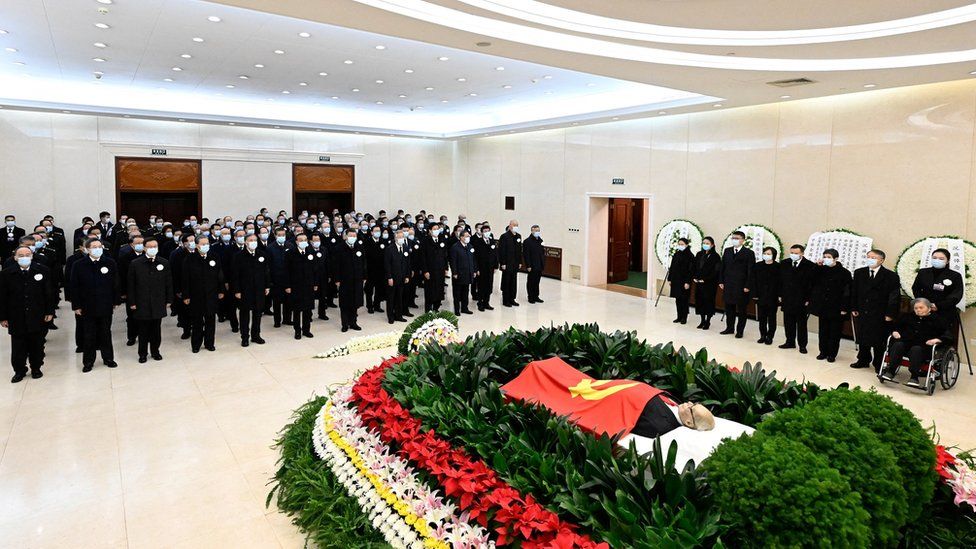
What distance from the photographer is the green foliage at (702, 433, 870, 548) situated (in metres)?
2.56

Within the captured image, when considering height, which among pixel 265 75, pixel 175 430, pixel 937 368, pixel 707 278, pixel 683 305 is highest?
pixel 265 75

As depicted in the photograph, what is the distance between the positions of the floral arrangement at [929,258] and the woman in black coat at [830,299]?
1089 mm

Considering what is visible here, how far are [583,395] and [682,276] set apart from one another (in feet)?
24.3

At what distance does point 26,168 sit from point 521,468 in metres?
15.9

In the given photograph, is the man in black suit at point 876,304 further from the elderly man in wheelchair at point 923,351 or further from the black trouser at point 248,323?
the black trouser at point 248,323

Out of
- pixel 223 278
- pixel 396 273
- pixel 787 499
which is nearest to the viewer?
pixel 787 499

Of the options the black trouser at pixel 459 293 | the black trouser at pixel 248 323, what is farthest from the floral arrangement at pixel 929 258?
the black trouser at pixel 248 323

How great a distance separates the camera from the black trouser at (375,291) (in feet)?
39.0

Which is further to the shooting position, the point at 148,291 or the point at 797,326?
the point at 797,326

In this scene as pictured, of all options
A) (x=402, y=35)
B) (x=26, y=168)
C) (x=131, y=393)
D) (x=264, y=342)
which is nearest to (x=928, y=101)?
(x=402, y=35)

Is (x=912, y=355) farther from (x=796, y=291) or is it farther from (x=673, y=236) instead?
(x=673, y=236)

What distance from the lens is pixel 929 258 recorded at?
347 inches

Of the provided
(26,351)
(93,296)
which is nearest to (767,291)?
(93,296)

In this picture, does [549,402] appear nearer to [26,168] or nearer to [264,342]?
[264,342]
